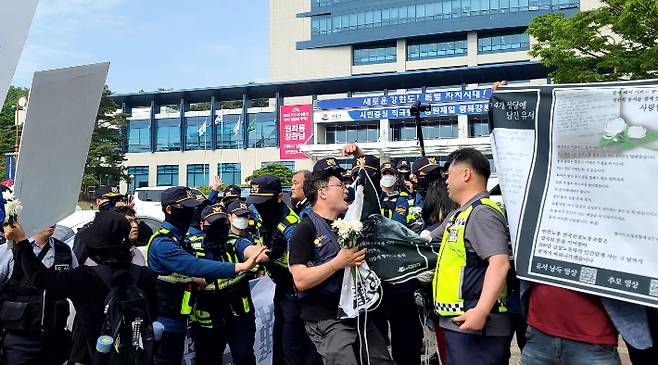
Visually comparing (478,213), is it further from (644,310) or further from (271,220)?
(271,220)

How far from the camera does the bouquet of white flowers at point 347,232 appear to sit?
3.73m

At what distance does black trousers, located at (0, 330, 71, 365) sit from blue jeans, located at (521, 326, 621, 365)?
9.93ft

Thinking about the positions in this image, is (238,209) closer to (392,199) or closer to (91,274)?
(392,199)

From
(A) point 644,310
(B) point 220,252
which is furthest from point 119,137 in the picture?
(A) point 644,310

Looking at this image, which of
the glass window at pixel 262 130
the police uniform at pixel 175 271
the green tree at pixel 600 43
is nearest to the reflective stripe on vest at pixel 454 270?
the police uniform at pixel 175 271

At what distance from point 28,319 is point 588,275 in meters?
3.37

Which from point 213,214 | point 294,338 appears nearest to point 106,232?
point 213,214

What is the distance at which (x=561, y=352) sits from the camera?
3123mm

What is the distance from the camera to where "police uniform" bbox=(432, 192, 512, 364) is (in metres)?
3.38

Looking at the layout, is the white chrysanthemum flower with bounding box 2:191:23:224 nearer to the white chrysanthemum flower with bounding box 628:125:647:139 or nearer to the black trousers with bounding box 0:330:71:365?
the black trousers with bounding box 0:330:71:365

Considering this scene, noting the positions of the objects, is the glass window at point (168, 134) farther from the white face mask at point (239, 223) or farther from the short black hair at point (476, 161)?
the short black hair at point (476, 161)

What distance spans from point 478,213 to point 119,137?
175 feet

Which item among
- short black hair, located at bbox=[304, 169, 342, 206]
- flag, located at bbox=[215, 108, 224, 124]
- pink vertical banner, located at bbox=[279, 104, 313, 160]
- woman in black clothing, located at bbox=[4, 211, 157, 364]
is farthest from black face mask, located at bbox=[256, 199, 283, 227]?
flag, located at bbox=[215, 108, 224, 124]

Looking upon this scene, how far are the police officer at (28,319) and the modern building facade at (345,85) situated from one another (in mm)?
49539
